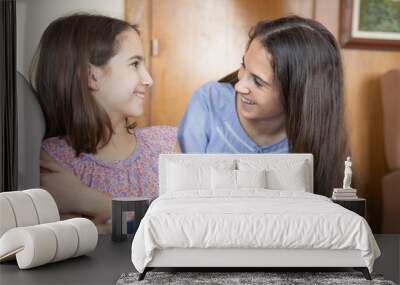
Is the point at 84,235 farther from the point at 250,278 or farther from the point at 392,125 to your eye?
the point at 392,125

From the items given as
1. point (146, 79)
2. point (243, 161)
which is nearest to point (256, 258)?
point (243, 161)

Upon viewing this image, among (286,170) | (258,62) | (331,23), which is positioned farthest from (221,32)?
(286,170)

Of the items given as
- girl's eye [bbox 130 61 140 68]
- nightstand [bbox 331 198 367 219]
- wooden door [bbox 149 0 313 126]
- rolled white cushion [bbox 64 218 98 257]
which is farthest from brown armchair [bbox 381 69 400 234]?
rolled white cushion [bbox 64 218 98 257]

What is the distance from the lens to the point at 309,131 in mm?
5793

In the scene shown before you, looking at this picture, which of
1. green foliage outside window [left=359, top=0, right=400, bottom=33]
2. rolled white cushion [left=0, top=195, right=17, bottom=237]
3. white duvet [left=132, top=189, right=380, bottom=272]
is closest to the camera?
white duvet [left=132, top=189, right=380, bottom=272]

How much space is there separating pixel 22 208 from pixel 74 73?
1.54 metres

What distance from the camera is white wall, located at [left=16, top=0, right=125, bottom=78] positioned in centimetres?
577

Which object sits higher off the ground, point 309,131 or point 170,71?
point 170,71

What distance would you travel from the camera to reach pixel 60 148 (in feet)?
18.9

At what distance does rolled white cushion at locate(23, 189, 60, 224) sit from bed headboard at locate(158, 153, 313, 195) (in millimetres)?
1090

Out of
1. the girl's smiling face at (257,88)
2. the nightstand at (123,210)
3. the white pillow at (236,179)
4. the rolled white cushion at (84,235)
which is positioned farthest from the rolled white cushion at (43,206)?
the girl's smiling face at (257,88)

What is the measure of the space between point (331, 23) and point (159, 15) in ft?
5.13

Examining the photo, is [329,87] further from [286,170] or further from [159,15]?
[159,15]

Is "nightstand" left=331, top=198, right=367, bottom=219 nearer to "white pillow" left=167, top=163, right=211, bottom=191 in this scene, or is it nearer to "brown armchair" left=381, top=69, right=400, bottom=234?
"brown armchair" left=381, top=69, right=400, bottom=234
